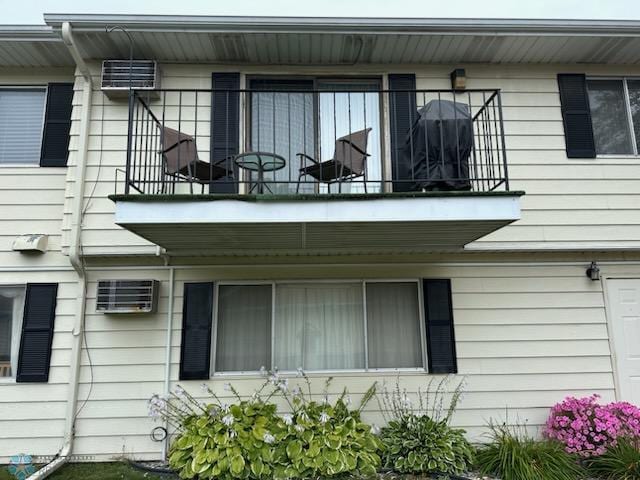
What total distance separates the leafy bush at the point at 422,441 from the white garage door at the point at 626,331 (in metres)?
1.86

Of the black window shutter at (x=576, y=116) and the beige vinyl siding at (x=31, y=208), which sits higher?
the black window shutter at (x=576, y=116)

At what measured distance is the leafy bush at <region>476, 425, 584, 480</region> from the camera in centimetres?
401

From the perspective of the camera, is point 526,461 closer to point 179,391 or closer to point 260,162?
point 179,391

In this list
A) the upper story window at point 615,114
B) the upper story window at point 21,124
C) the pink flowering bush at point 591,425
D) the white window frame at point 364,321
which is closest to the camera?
the pink flowering bush at point 591,425

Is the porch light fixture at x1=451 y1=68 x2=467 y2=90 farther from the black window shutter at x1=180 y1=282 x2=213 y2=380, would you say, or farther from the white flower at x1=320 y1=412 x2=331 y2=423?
the white flower at x1=320 y1=412 x2=331 y2=423

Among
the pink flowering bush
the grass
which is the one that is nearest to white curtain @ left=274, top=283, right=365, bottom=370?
the grass

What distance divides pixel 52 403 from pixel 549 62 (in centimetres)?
676

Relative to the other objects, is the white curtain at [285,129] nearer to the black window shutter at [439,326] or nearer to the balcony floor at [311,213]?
the balcony floor at [311,213]

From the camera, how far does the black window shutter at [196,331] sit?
475cm

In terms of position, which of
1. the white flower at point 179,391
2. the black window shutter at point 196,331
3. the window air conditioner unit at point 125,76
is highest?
the window air conditioner unit at point 125,76

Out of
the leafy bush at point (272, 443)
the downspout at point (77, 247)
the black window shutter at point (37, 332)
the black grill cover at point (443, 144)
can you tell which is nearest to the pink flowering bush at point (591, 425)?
the leafy bush at point (272, 443)

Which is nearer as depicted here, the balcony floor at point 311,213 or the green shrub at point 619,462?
the balcony floor at point 311,213

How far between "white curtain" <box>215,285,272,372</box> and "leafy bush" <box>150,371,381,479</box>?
20.5 inches

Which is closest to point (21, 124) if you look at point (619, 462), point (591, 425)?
point (591, 425)
